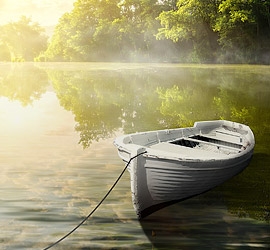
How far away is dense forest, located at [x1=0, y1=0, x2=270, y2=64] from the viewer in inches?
2069

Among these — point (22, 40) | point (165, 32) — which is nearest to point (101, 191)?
point (165, 32)

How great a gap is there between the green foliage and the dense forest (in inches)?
793

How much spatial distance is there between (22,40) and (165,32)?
65281 mm

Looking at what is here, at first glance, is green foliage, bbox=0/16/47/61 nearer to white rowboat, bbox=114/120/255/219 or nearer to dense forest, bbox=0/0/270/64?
dense forest, bbox=0/0/270/64

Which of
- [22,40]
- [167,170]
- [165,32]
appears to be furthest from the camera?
[22,40]

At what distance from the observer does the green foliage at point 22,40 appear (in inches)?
4269

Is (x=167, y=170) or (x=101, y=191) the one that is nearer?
(x=167, y=170)

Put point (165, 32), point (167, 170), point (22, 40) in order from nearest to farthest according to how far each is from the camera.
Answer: point (167, 170) → point (165, 32) → point (22, 40)

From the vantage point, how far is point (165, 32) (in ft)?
187

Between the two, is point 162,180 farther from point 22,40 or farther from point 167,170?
point 22,40

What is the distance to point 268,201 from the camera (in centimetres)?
772

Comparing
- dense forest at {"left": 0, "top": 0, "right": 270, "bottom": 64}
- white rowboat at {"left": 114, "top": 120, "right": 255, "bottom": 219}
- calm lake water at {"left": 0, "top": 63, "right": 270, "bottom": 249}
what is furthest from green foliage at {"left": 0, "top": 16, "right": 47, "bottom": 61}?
white rowboat at {"left": 114, "top": 120, "right": 255, "bottom": 219}

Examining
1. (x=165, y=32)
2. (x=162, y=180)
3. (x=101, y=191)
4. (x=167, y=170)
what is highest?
(x=165, y=32)

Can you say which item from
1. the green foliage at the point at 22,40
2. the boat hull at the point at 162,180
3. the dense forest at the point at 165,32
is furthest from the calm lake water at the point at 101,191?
the green foliage at the point at 22,40
